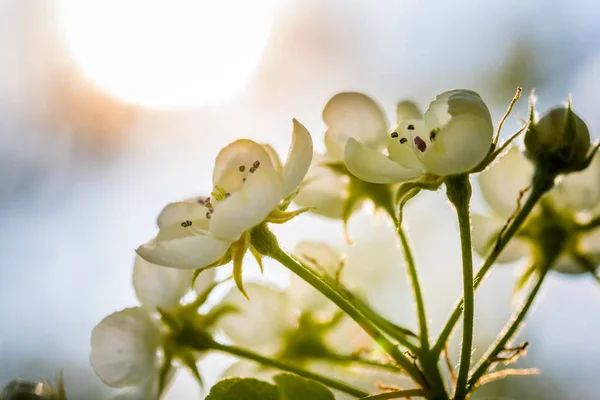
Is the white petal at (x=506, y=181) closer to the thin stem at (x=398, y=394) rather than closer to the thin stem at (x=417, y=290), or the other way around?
the thin stem at (x=417, y=290)

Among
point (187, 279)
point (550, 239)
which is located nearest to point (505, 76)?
point (550, 239)

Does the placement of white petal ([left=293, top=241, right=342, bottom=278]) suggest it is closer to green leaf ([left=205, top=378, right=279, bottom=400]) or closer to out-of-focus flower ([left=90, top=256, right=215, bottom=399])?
out-of-focus flower ([left=90, top=256, right=215, bottom=399])

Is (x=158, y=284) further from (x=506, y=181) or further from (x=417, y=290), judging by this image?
(x=506, y=181)

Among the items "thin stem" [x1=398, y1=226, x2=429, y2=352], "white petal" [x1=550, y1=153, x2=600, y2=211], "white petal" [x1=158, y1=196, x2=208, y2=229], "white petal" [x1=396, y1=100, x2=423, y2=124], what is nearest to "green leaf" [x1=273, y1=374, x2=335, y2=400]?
"thin stem" [x1=398, y1=226, x2=429, y2=352]

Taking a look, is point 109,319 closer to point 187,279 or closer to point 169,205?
point 187,279

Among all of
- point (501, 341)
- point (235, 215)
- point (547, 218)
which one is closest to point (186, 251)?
point (235, 215)

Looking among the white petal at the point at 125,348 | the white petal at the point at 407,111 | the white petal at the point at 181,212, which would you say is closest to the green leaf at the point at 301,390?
the white petal at the point at 181,212
